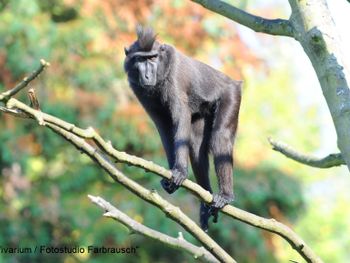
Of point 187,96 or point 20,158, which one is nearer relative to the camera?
point 187,96

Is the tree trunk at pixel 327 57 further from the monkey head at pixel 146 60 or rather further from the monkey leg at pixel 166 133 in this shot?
the monkey leg at pixel 166 133

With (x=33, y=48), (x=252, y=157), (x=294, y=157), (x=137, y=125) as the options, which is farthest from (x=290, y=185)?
(x=294, y=157)

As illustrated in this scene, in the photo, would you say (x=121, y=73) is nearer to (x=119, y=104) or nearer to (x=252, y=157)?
(x=119, y=104)

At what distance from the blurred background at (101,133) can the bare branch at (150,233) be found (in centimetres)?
736

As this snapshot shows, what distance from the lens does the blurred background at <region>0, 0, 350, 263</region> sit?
1220cm

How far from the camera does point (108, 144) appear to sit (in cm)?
371

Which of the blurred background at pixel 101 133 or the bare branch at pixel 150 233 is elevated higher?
the blurred background at pixel 101 133

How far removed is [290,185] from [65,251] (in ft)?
13.7

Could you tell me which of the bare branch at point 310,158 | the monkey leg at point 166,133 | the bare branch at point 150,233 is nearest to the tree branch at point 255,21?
the bare branch at point 310,158

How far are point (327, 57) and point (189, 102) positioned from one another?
93.4 inches

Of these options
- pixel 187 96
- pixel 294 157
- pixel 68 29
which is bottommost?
pixel 294 157

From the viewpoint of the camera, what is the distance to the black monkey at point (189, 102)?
6148 mm

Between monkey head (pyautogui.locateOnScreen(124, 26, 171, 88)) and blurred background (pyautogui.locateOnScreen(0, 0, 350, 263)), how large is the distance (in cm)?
530

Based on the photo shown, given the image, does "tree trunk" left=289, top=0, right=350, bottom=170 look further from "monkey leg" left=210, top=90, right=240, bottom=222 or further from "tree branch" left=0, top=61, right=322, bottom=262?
"monkey leg" left=210, top=90, right=240, bottom=222
